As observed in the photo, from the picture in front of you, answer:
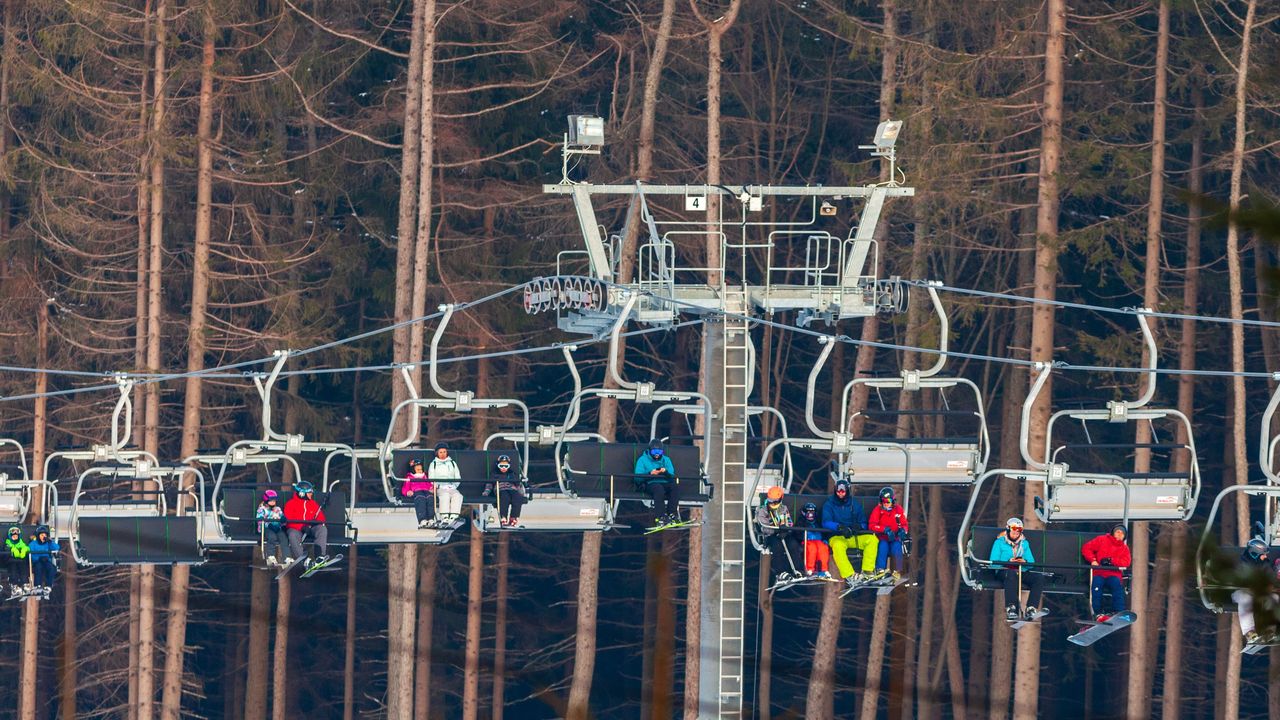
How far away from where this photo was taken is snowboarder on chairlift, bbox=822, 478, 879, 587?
20.5m

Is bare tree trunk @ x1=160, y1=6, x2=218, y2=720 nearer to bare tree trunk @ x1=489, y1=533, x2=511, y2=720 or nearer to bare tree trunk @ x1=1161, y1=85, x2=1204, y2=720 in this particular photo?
bare tree trunk @ x1=489, y1=533, x2=511, y2=720

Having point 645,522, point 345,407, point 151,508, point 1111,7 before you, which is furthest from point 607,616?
point 151,508

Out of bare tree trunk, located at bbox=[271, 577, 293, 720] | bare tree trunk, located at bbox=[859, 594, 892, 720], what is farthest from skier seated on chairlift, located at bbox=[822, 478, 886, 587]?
bare tree trunk, located at bbox=[271, 577, 293, 720]

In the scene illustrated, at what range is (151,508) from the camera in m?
22.5

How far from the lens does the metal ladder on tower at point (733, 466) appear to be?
2008 centimetres

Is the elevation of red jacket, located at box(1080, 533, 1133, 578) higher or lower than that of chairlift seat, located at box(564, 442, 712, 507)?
lower

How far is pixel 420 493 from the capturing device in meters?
21.6

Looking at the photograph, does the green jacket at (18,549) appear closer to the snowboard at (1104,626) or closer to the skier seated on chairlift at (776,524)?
the skier seated on chairlift at (776,524)

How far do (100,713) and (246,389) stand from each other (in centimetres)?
605

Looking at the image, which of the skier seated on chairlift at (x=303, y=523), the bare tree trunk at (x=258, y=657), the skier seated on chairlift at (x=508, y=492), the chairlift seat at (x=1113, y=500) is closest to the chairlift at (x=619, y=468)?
the skier seated on chairlift at (x=508, y=492)

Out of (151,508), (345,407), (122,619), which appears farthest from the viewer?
(345,407)

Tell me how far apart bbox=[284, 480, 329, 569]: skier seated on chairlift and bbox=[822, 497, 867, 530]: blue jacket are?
4930 mm

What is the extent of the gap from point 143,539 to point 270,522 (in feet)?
4.18

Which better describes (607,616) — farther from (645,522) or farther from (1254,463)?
(1254,463)
